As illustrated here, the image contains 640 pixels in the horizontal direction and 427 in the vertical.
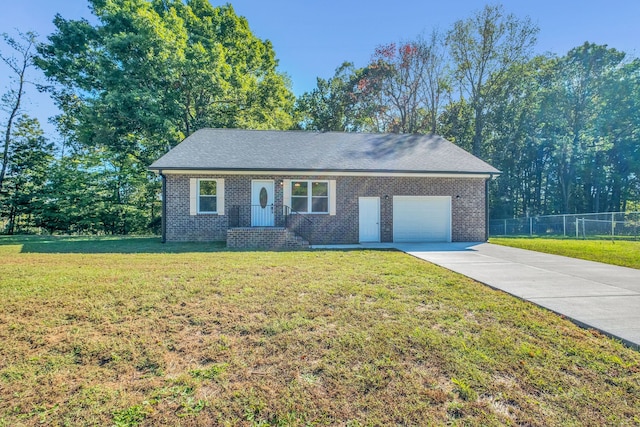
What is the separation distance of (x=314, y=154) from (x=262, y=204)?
313 centimetres

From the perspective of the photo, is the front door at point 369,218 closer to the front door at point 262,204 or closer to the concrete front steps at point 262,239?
the concrete front steps at point 262,239

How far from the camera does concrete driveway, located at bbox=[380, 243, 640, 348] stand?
13.0ft

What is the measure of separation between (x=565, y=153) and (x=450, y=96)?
36.0 ft

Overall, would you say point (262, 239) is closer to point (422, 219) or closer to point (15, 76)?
point (422, 219)

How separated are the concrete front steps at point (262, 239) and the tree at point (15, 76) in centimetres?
1855

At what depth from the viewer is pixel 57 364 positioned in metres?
2.97

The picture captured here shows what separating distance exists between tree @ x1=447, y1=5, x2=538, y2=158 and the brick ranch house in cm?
1516

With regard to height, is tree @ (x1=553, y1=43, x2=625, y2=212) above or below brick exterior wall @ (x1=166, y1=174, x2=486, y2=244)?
above

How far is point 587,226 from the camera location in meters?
17.1

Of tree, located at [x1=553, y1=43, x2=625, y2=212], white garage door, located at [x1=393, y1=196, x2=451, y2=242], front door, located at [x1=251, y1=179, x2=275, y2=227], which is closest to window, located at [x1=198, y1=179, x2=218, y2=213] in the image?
front door, located at [x1=251, y1=179, x2=275, y2=227]

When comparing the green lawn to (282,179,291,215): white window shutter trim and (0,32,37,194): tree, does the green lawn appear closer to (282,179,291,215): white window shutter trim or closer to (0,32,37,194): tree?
(282,179,291,215): white window shutter trim

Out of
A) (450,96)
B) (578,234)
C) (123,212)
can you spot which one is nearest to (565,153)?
(450,96)

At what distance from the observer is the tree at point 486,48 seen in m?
22.5

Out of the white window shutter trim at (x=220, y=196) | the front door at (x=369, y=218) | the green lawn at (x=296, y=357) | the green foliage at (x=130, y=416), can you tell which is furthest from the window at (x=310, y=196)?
the green foliage at (x=130, y=416)
